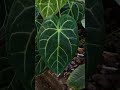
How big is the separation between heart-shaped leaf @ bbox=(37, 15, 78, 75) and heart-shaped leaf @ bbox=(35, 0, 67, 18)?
3 centimetres

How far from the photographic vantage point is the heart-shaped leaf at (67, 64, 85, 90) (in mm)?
1623

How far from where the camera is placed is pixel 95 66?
5.56 ft

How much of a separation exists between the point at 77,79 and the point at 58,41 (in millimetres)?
233

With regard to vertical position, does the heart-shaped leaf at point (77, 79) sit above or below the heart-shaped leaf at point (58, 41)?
below

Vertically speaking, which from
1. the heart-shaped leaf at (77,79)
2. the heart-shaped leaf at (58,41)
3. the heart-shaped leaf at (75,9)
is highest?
the heart-shaped leaf at (75,9)

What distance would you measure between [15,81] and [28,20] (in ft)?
1.21

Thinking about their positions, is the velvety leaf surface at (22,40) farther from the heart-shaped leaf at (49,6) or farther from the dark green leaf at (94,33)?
the dark green leaf at (94,33)

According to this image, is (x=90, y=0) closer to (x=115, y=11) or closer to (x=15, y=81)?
(x=115, y=11)

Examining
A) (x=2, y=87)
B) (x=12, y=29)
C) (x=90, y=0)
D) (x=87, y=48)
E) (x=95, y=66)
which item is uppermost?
(x=90, y=0)

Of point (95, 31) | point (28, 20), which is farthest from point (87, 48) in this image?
point (28, 20)

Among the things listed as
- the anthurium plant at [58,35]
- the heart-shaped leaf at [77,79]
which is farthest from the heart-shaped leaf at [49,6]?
the heart-shaped leaf at [77,79]

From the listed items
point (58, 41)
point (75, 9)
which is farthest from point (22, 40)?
point (75, 9)

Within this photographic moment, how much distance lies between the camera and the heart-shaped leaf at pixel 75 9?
5.32 ft

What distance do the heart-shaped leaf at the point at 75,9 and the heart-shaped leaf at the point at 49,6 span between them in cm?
3
